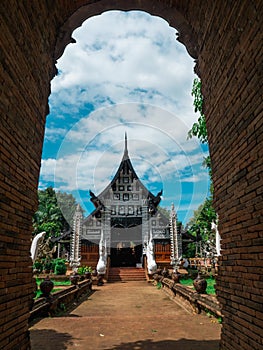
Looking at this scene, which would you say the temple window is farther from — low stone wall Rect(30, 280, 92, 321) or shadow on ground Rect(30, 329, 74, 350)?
shadow on ground Rect(30, 329, 74, 350)

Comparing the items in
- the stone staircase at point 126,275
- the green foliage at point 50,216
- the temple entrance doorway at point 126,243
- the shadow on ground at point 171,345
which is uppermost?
the green foliage at point 50,216

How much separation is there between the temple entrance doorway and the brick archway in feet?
64.1

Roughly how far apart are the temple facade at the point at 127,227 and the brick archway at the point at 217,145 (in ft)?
49.7

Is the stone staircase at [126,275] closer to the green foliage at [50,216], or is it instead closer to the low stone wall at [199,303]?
the low stone wall at [199,303]

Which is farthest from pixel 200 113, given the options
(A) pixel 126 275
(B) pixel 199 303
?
(A) pixel 126 275

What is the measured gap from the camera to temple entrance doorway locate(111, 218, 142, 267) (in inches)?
915

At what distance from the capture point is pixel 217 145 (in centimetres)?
402

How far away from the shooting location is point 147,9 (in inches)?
226

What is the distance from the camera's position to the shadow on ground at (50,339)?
4.55m

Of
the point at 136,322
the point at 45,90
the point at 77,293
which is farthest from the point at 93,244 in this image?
the point at 45,90

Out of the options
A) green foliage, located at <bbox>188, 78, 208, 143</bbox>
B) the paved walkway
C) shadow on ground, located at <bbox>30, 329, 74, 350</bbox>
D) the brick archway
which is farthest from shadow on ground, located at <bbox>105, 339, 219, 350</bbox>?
green foliage, located at <bbox>188, 78, 208, 143</bbox>

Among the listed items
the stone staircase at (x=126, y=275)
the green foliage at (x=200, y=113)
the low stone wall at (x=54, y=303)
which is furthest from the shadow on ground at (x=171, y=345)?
the stone staircase at (x=126, y=275)

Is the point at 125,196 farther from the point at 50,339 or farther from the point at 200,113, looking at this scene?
the point at 50,339

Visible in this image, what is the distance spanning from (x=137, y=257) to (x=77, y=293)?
1430 centimetres
